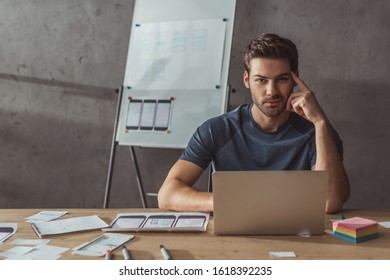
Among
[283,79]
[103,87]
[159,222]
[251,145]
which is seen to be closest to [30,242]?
[159,222]

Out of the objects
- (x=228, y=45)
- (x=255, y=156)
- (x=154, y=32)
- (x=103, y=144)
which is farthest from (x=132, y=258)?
(x=103, y=144)

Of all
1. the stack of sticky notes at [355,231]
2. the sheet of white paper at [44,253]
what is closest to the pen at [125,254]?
the sheet of white paper at [44,253]

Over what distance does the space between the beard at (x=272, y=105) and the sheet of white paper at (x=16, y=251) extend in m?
1.02

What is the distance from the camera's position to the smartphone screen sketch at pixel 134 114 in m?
2.63

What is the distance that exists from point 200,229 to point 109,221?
0.30 metres

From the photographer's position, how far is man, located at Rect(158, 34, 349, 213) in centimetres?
172

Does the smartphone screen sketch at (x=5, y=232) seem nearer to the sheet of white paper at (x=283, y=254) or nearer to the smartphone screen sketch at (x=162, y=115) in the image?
the sheet of white paper at (x=283, y=254)

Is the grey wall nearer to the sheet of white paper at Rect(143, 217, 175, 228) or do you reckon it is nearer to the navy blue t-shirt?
the navy blue t-shirt

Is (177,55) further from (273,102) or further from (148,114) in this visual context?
(273,102)

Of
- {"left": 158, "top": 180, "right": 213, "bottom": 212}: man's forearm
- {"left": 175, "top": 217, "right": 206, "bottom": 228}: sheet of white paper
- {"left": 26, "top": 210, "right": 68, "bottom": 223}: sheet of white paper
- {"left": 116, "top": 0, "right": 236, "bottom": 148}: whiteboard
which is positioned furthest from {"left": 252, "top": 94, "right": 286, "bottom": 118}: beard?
{"left": 26, "top": 210, "right": 68, "bottom": 223}: sheet of white paper

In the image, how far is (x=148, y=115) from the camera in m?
2.61

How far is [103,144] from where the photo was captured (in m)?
3.01

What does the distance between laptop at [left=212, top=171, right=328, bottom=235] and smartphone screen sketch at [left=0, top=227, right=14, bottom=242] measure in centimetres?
57
